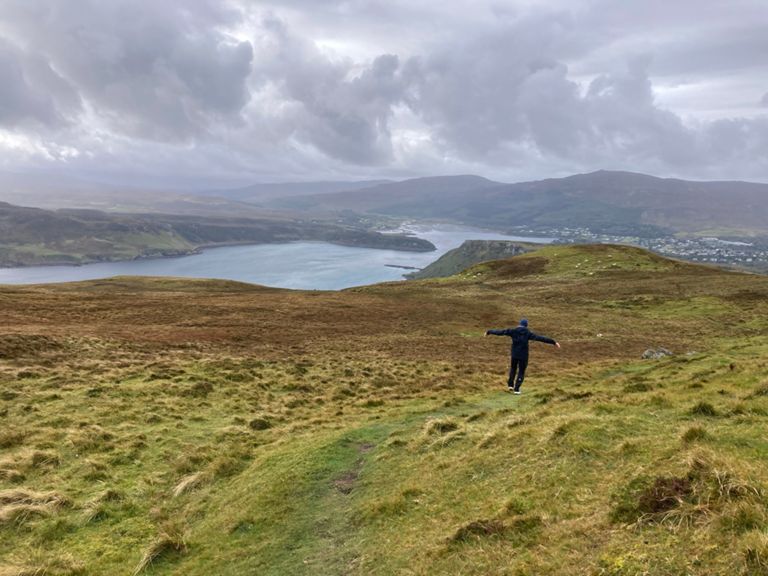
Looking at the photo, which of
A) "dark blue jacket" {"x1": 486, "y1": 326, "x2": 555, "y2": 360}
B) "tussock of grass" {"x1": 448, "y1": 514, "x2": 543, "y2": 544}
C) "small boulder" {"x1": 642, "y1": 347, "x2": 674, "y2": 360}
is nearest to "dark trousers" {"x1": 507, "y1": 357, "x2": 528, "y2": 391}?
"dark blue jacket" {"x1": 486, "y1": 326, "x2": 555, "y2": 360}

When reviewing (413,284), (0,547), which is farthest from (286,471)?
(413,284)

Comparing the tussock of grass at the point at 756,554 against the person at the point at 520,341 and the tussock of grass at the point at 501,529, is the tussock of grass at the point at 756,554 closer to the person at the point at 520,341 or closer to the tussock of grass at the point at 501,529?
the tussock of grass at the point at 501,529

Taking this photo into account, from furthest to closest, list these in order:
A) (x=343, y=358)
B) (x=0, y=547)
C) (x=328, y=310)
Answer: (x=328, y=310) < (x=343, y=358) < (x=0, y=547)

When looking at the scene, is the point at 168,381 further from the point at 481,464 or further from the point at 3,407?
the point at 481,464

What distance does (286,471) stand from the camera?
515 inches

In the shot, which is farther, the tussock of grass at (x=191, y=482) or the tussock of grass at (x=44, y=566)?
the tussock of grass at (x=191, y=482)

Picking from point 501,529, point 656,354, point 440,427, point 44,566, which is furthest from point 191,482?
point 656,354

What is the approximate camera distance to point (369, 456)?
1427 centimetres

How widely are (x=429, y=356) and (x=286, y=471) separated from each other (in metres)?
20.1

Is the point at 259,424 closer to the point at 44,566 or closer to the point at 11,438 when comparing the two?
the point at 11,438

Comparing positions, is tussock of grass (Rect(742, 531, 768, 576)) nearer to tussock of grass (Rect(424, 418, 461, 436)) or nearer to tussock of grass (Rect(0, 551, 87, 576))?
tussock of grass (Rect(424, 418, 461, 436))

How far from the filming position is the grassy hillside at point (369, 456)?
7.43 meters

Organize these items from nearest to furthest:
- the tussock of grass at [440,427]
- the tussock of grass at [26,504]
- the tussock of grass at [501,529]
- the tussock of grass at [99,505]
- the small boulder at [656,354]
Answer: the tussock of grass at [501,529] < the tussock of grass at [26,504] < the tussock of grass at [99,505] < the tussock of grass at [440,427] < the small boulder at [656,354]

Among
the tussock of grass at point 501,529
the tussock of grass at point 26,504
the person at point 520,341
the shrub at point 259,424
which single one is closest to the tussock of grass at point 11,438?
the tussock of grass at point 26,504
